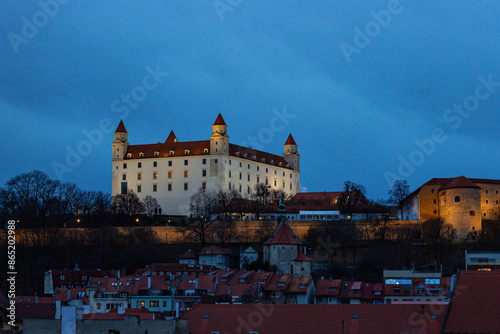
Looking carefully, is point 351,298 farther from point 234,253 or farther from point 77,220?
point 77,220

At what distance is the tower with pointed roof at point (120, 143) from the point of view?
125131 millimetres

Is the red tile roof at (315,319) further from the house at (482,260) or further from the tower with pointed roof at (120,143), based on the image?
the tower with pointed roof at (120,143)

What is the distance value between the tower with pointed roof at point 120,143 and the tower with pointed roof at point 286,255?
4532cm

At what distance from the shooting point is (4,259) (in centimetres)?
8762

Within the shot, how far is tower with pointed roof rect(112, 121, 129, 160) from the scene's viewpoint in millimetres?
125131

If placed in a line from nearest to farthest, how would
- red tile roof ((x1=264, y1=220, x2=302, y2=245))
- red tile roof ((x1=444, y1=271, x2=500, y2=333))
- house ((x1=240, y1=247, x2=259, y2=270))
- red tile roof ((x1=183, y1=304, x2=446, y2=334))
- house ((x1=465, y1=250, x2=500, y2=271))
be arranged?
red tile roof ((x1=444, y1=271, x2=500, y2=333))
red tile roof ((x1=183, y1=304, x2=446, y2=334))
house ((x1=465, y1=250, x2=500, y2=271))
red tile roof ((x1=264, y1=220, x2=302, y2=245))
house ((x1=240, y1=247, x2=259, y2=270))

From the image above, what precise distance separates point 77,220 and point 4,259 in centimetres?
1911

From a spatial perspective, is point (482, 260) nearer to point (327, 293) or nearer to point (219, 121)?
point (327, 293)

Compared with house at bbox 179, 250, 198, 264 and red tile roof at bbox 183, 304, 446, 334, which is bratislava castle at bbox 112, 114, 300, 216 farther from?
red tile roof at bbox 183, 304, 446, 334

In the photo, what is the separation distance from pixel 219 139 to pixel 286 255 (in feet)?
132

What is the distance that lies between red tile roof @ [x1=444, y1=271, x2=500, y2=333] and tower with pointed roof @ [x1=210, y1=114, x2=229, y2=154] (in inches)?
3055

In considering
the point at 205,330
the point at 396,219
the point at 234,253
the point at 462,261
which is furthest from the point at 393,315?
the point at 396,219

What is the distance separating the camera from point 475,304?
42.4m

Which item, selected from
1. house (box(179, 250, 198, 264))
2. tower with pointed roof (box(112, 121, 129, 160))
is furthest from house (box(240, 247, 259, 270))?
tower with pointed roof (box(112, 121, 129, 160))
